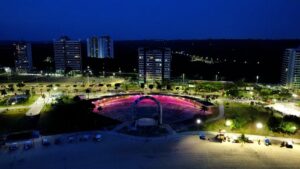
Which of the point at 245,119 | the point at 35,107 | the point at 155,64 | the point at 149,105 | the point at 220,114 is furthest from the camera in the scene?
the point at 155,64

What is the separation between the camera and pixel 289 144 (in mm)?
29922

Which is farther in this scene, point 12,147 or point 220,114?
point 220,114

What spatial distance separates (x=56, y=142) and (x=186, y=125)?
1666 centimetres

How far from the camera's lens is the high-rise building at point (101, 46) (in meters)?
125

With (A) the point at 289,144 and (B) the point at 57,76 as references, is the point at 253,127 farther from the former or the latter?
(B) the point at 57,76

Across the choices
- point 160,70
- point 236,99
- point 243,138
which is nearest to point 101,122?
point 243,138

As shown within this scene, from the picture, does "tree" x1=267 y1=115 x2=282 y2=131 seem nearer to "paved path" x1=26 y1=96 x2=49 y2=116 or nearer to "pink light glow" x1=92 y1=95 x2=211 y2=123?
"pink light glow" x1=92 y1=95 x2=211 y2=123

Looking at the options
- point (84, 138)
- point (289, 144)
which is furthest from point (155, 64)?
point (289, 144)

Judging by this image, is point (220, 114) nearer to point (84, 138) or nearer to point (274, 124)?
point (274, 124)

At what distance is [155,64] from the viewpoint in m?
78.4

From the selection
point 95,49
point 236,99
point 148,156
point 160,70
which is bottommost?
point 148,156

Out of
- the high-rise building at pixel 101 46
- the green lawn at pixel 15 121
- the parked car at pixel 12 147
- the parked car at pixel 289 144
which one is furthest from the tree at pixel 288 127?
the high-rise building at pixel 101 46

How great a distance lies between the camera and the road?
85.0ft

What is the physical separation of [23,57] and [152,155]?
81325 millimetres
